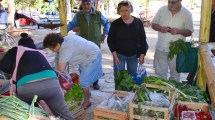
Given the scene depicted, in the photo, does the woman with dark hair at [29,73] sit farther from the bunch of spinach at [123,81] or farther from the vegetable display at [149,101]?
the bunch of spinach at [123,81]

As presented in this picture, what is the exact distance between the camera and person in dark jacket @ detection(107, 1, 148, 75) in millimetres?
5192

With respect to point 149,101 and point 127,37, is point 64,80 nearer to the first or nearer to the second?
point 149,101

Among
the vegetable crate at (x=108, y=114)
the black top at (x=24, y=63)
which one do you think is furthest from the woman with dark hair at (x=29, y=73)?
the vegetable crate at (x=108, y=114)

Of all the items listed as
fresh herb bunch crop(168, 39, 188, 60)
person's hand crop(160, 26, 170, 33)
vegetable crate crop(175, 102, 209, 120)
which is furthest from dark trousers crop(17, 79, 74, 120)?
person's hand crop(160, 26, 170, 33)

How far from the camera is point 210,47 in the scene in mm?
4734

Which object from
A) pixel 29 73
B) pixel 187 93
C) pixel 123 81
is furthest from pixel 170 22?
pixel 29 73

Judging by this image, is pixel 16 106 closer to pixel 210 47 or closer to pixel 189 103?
pixel 189 103

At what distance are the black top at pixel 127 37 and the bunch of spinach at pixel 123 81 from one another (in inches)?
17.8

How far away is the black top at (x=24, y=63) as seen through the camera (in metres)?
3.11

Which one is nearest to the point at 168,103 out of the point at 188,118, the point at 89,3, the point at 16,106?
the point at 188,118

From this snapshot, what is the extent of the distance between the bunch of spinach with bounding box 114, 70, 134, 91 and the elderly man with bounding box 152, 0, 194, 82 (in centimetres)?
82

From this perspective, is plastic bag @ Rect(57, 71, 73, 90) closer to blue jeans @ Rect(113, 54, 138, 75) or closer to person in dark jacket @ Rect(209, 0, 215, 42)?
blue jeans @ Rect(113, 54, 138, 75)

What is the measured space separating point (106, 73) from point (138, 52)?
303 cm

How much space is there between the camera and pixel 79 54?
15.5ft
